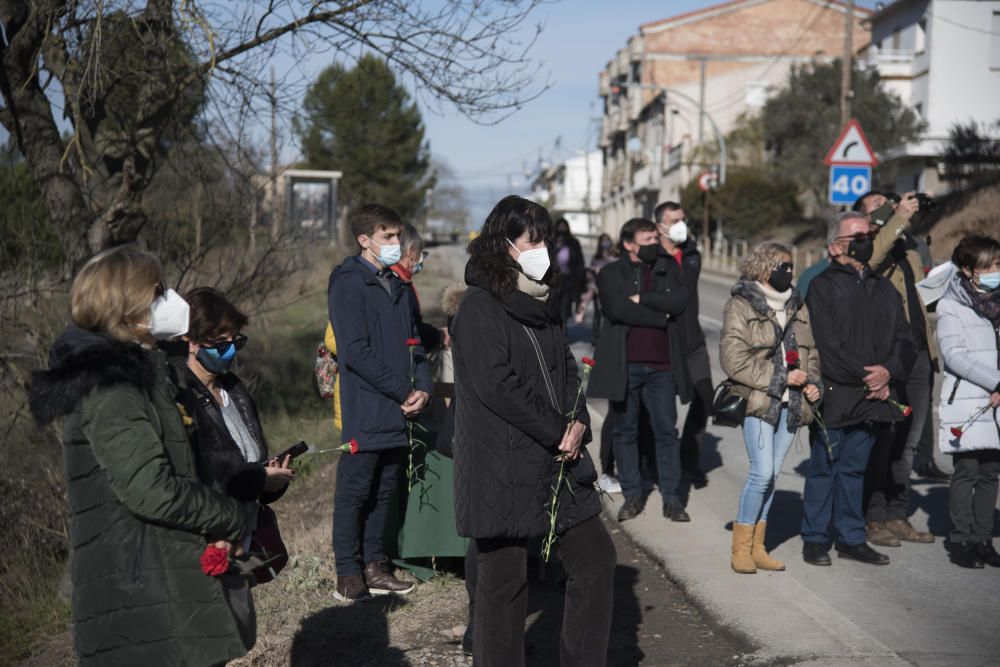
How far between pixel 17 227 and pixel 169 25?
2.51 meters

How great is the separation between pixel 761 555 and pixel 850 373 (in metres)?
1.14

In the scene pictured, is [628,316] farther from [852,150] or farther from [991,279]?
[852,150]

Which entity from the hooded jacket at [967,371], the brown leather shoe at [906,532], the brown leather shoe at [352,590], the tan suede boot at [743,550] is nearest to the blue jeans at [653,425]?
the tan suede boot at [743,550]

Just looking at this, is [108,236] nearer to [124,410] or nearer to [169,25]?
[169,25]

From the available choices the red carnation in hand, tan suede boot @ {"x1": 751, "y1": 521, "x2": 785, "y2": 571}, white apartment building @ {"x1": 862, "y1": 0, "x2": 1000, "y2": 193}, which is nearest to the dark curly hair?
the red carnation in hand

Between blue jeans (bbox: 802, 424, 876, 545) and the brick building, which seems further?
the brick building

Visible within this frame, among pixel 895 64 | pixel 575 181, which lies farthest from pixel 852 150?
pixel 575 181

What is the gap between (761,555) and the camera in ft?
20.9

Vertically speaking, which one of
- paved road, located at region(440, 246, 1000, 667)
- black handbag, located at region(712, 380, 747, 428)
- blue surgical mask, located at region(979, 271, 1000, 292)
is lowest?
paved road, located at region(440, 246, 1000, 667)

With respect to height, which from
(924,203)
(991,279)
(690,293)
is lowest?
(690,293)

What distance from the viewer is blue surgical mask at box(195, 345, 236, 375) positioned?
4012 millimetres

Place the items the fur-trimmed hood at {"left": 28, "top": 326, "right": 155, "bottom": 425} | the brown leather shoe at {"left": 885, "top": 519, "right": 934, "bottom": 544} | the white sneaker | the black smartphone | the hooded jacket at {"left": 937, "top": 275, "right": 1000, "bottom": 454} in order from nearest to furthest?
1. the fur-trimmed hood at {"left": 28, "top": 326, "right": 155, "bottom": 425}
2. the black smartphone
3. the hooded jacket at {"left": 937, "top": 275, "right": 1000, "bottom": 454}
4. the brown leather shoe at {"left": 885, "top": 519, "right": 934, "bottom": 544}
5. the white sneaker

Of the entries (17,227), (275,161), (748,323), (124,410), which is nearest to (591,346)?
(275,161)

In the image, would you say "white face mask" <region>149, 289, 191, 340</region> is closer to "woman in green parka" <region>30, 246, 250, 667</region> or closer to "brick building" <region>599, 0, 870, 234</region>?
"woman in green parka" <region>30, 246, 250, 667</region>
